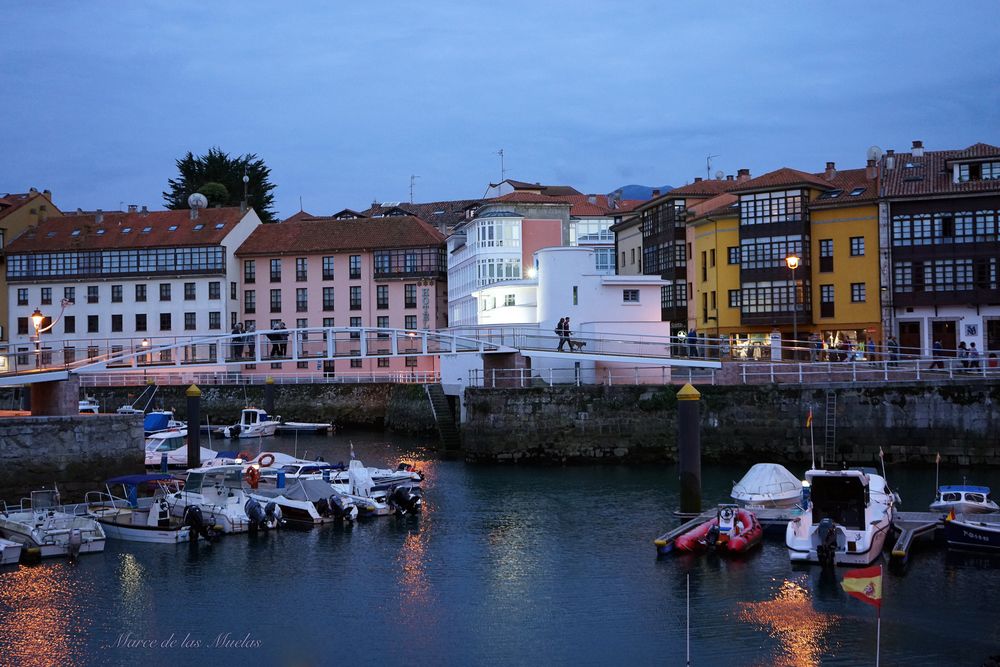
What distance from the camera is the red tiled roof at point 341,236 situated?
9162 centimetres

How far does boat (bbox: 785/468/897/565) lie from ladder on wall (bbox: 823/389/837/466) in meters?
17.4

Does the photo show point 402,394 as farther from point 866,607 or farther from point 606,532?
point 866,607

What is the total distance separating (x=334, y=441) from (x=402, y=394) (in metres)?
6.34

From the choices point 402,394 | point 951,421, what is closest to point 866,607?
point 951,421

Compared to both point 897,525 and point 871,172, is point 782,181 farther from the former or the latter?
point 897,525

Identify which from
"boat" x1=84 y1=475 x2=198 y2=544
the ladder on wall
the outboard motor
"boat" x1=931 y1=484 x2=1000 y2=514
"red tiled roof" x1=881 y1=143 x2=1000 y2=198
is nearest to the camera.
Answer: the outboard motor

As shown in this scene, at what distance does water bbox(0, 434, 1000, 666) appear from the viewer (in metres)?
23.3

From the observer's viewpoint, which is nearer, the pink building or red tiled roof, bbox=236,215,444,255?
the pink building

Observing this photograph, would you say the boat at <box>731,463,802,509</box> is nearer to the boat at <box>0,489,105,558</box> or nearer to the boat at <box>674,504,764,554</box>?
the boat at <box>674,504,764,554</box>

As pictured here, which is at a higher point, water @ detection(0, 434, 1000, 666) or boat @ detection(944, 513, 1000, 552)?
boat @ detection(944, 513, 1000, 552)

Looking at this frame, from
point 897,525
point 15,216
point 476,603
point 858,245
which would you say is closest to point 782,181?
point 858,245

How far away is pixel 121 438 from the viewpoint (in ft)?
137

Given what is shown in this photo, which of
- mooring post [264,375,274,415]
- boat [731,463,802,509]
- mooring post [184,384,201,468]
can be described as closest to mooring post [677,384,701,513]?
boat [731,463,802,509]

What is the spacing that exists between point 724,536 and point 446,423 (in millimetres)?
27637
